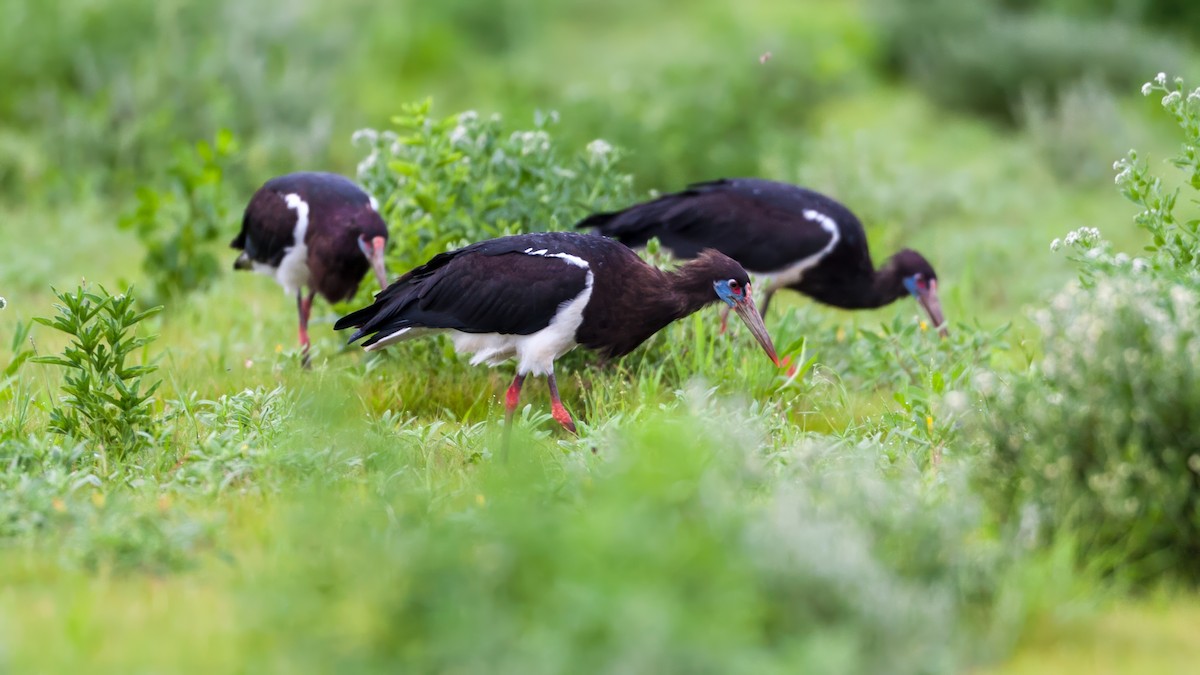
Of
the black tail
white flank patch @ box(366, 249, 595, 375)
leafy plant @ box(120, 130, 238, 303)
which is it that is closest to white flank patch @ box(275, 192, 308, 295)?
leafy plant @ box(120, 130, 238, 303)

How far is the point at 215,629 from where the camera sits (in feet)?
12.6

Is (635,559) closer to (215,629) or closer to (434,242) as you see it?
(215,629)

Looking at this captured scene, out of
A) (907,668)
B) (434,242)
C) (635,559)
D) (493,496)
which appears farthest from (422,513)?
(434,242)

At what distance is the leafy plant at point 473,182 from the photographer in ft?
23.9

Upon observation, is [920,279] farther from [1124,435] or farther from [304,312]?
[1124,435]

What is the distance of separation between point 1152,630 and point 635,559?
1.57 metres

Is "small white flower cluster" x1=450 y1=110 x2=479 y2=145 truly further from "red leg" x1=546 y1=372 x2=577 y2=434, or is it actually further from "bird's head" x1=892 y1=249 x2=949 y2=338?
"bird's head" x1=892 y1=249 x2=949 y2=338

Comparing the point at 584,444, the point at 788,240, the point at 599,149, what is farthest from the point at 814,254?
the point at 584,444

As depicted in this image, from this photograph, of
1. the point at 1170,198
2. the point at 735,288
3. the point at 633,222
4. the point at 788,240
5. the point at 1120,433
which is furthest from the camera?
the point at 788,240

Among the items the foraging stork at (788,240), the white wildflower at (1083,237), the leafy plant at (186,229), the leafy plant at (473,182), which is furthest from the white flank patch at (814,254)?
the leafy plant at (186,229)

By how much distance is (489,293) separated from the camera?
6188 mm

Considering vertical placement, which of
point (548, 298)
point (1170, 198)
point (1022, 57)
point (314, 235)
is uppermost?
point (1170, 198)

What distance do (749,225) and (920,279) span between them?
1.01 meters

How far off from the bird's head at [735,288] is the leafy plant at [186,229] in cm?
330
